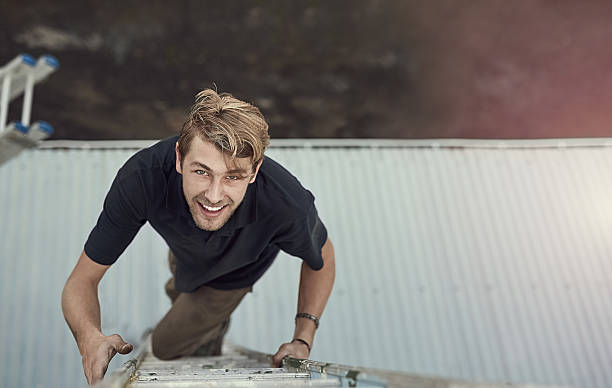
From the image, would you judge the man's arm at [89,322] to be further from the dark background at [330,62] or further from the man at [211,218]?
the dark background at [330,62]

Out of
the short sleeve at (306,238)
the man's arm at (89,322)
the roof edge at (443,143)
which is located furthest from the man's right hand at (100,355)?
the roof edge at (443,143)

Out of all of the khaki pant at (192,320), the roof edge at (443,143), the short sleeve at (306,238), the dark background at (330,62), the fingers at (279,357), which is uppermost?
the dark background at (330,62)

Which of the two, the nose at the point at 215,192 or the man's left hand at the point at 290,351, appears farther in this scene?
the man's left hand at the point at 290,351

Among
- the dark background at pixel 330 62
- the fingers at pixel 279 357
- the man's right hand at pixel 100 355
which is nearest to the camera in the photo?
the man's right hand at pixel 100 355

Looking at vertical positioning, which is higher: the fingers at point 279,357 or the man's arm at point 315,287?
the man's arm at point 315,287

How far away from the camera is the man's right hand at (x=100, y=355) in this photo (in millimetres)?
1379

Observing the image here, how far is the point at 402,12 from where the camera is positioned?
17.8 ft

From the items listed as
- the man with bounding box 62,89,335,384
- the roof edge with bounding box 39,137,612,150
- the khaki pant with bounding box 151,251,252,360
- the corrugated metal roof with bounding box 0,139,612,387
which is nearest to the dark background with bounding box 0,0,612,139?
the roof edge with bounding box 39,137,612,150

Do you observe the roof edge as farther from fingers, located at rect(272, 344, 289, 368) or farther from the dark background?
fingers, located at rect(272, 344, 289, 368)

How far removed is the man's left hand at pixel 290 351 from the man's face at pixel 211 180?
0.56 meters

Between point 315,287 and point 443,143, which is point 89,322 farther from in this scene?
point 443,143

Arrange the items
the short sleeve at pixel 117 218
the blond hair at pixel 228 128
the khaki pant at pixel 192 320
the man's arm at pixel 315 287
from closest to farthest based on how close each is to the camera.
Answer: the blond hair at pixel 228 128 < the short sleeve at pixel 117 218 < the man's arm at pixel 315 287 < the khaki pant at pixel 192 320

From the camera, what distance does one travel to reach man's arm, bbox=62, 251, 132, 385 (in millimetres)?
1397

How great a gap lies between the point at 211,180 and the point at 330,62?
459 centimetres
